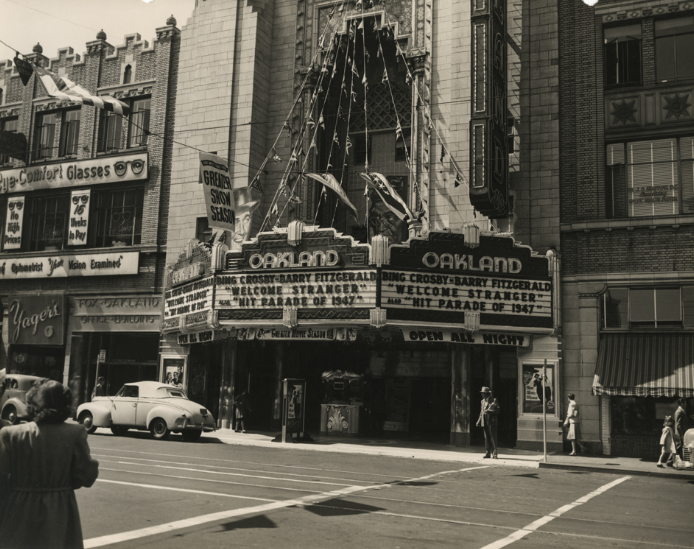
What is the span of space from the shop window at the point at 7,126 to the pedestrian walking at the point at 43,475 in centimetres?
3283

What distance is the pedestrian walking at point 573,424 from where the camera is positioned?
21516mm

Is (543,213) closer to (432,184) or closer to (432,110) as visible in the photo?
(432,184)

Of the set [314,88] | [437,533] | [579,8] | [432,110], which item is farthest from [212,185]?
[437,533]

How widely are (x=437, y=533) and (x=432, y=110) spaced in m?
19.9

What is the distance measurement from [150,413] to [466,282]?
10.7 meters

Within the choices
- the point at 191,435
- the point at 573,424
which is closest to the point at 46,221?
the point at 191,435

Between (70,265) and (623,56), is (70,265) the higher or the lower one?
the lower one

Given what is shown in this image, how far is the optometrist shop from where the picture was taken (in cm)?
2225

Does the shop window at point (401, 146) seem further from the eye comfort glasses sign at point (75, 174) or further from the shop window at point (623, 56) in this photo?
the eye comfort glasses sign at point (75, 174)

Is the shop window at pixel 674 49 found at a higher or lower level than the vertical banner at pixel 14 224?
higher

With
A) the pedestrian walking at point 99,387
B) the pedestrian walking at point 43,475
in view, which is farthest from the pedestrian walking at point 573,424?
the pedestrian walking at point 43,475

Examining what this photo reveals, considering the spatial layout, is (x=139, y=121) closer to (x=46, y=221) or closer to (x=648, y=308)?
(x=46, y=221)

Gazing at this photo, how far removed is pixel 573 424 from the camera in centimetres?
2162

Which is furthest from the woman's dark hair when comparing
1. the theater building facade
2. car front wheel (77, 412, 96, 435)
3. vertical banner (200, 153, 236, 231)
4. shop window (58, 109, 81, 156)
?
shop window (58, 109, 81, 156)
